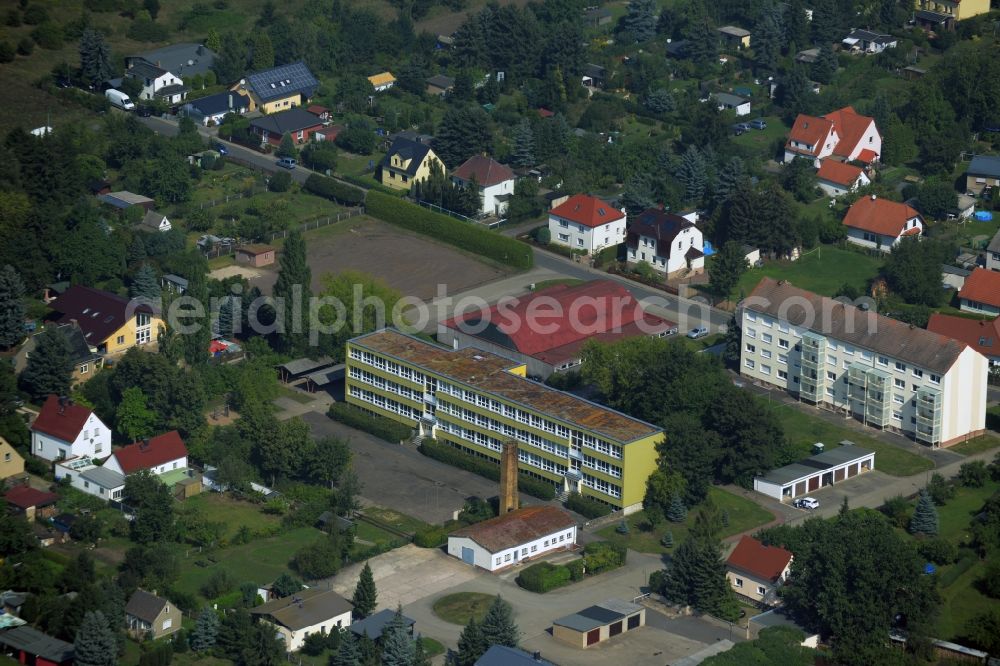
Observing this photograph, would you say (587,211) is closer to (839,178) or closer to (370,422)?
(839,178)

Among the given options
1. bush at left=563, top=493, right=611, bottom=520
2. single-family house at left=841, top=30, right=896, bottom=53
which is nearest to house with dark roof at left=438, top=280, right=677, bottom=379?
bush at left=563, top=493, right=611, bottom=520

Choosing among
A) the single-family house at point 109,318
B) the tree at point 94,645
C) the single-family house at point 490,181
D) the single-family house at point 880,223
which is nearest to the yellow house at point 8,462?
the single-family house at point 109,318

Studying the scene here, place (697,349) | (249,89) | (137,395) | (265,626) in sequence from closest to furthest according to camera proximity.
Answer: (265,626) → (137,395) → (697,349) → (249,89)

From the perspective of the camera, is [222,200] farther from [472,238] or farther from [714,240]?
[714,240]

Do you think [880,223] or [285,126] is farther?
[285,126]

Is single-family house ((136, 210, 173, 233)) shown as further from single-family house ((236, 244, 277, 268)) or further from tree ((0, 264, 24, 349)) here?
tree ((0, 264, 24, 349))

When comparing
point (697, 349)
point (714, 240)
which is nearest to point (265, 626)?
point (697, 349)

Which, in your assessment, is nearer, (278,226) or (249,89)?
(278,226)

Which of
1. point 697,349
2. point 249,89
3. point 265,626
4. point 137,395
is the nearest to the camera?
point 265,626

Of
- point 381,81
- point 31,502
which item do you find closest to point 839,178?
point 381,81
